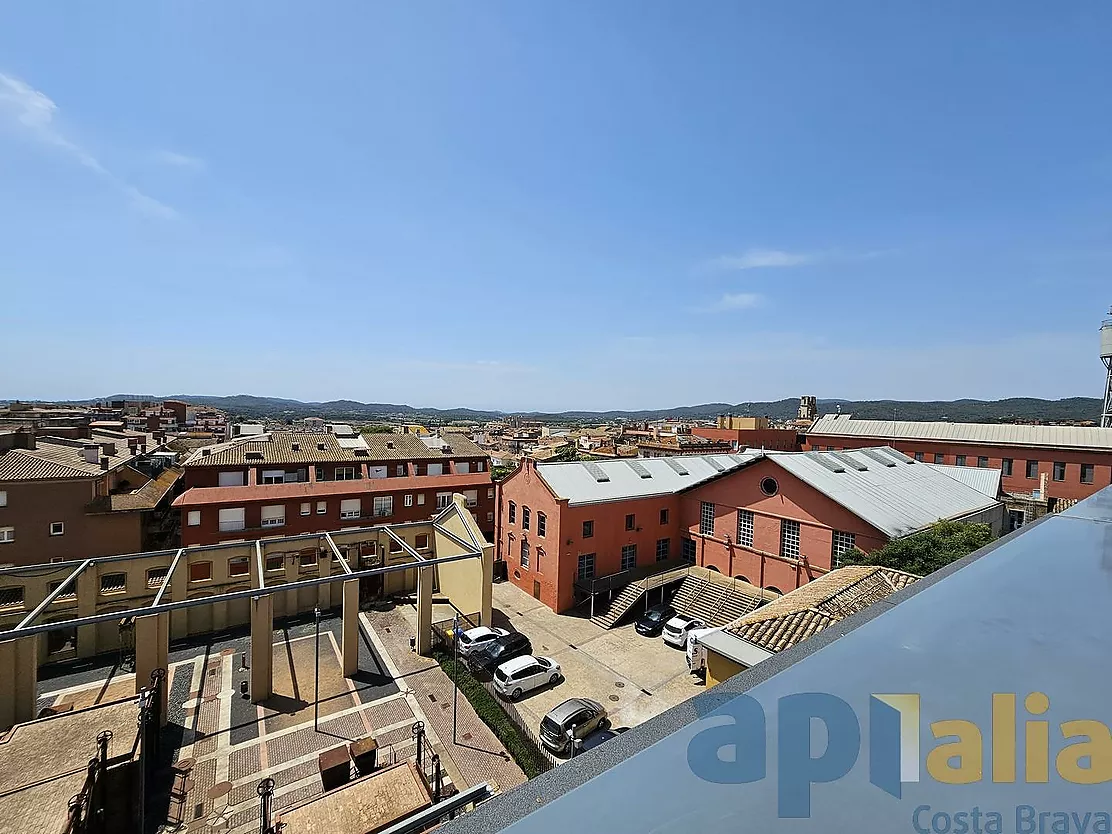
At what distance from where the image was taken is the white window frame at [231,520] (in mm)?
23688

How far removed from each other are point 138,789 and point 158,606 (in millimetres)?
4719

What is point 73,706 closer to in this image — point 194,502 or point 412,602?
point 194,502

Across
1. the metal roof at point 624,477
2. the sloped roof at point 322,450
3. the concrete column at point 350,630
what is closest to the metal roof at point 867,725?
the concrete column at point 350,630

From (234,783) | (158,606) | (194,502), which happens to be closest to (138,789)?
(234,783)

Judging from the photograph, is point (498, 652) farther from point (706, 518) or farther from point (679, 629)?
point (706, 518)

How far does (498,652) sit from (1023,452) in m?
43.0

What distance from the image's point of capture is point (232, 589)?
20734mm

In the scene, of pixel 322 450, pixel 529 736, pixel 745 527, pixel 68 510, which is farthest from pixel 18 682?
pixel 745 527

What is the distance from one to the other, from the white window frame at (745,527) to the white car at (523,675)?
10.5m

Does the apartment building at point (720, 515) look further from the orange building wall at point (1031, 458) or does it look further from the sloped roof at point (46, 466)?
the sloped roof at point (46, 466)

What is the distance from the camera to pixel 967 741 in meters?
1.44

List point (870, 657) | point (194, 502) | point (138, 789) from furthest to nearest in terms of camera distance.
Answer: point (194, 502)
point (138, 789)
point (870, 657)

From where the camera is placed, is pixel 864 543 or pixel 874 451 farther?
pixel 874 451

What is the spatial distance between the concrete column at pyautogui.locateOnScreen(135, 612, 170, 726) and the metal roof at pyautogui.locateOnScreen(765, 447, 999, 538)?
2232cm
